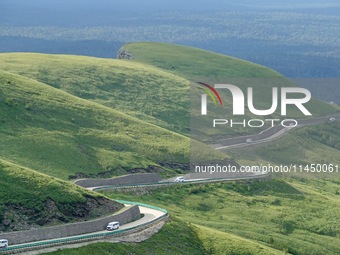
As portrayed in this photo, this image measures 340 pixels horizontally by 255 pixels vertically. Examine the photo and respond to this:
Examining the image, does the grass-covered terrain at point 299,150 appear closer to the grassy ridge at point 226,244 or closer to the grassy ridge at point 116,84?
the grassy ridge at point 116,84

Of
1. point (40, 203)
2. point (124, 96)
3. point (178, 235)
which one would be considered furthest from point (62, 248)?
point (124, 96)

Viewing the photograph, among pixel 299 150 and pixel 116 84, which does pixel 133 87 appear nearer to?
pixel 116 84

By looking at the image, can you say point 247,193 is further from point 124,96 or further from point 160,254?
point 124,96

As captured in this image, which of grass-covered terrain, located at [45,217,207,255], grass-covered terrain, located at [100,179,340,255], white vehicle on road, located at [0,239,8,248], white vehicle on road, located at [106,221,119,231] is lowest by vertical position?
grass-covered terrain, located at [100,179,340,255]

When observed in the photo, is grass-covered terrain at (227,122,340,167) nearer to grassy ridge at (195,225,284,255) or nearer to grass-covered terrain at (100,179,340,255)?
grass-covered terrain at (100,179,340,255)

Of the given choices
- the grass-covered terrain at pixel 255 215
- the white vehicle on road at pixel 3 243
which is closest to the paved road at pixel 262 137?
the grass-covered terrain at pixel 255 215

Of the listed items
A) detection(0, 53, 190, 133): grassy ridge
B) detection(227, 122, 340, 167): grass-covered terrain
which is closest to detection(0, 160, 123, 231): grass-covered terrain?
detection(227, 122, 340, 167): grass-covered terrain
